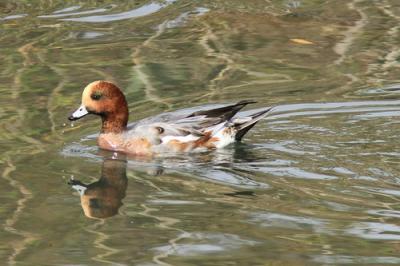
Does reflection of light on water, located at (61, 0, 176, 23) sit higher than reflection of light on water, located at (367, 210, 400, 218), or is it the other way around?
reflection of light on water, located at (367, 210, 400, 218)

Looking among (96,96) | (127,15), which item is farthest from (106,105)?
(127,15)

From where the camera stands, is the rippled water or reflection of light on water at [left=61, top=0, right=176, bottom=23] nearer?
the rippled water

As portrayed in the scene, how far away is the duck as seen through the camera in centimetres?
965

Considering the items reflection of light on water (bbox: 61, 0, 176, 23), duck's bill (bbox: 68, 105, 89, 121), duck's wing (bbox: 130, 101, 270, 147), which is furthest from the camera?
reflection of light on water (bbox: 61, 0, 176, 23)

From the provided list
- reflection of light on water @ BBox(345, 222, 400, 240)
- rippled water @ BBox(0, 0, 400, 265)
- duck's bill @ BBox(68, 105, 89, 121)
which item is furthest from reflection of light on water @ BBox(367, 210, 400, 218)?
duck's bill @ BBox(68, 105, 89, 121)

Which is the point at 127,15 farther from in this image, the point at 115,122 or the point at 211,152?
the point at 211,152

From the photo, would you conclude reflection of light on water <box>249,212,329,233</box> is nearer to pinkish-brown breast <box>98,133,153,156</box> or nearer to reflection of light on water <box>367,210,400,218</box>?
reflection of light on water <box>367,210,400,218</box>

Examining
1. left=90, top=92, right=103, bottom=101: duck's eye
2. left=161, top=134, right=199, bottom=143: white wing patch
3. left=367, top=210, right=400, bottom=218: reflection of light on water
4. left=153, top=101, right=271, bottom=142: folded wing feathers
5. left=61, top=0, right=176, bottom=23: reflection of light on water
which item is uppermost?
left=90, top=92, right=103, bottom=101: duck's eye

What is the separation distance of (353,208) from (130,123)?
3082 millimetres

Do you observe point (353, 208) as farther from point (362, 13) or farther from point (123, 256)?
point (362, 13)

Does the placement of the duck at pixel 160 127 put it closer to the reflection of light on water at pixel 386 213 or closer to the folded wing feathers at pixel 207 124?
the folded wing feathers at pixel 207 124

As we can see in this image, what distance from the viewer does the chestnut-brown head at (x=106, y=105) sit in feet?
32.3

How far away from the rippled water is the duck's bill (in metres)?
0.20

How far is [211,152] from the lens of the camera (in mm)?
9695
